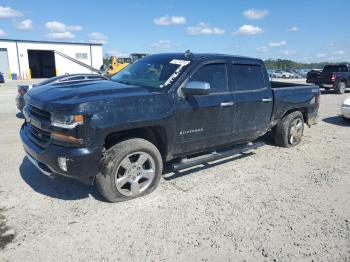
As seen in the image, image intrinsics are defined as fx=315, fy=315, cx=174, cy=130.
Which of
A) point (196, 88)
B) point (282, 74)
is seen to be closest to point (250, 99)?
point (196, 88)

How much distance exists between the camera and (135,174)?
4.10m

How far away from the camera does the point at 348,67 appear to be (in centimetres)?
1980

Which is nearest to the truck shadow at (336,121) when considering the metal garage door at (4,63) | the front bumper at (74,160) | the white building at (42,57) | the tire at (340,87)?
the front bumper at (74,160)

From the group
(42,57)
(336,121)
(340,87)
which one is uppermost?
(42,57)

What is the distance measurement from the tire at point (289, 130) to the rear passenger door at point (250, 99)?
2.11ft

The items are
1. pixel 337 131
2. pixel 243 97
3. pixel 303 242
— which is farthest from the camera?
pixel 337 131

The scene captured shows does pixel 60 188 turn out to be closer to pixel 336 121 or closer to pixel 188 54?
pixel 188 54

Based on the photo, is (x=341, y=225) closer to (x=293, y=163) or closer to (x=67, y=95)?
(x=293, y=163)

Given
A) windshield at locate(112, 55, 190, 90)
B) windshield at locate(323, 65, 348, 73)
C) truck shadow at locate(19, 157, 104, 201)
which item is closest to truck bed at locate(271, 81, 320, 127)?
windshield at locate(112, 55, 190, 90)

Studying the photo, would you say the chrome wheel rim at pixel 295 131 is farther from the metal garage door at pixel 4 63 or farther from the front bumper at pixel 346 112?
the metal garage door at pixel 4 63

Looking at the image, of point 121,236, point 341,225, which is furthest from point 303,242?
point 121,236

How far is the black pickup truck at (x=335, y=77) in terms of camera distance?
19330 millimetres

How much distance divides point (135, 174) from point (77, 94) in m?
1.24

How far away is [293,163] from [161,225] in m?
3.27
